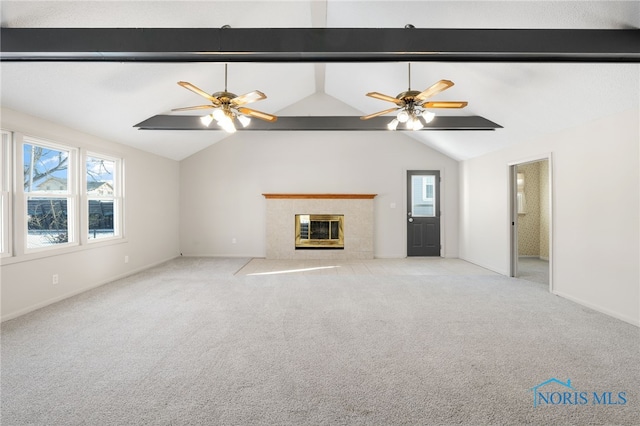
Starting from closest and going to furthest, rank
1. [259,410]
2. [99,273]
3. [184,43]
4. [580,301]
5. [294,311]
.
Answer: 1. [259,410]
2. [184,43]
3. [294,311]
4. [580,301]
5. [99,273]

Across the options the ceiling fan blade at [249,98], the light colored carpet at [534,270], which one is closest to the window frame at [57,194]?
the ceiling fan blade at [249,98]

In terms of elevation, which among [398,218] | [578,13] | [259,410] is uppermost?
[578,13]

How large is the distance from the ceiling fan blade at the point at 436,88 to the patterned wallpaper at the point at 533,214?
200 inches

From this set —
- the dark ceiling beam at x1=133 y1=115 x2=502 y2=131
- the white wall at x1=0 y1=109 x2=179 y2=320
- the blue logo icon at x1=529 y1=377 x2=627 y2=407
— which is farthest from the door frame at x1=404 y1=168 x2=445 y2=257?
the white wall at x1=0 y1=109 x2=179 y2=320

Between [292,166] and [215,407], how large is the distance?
5.93 m

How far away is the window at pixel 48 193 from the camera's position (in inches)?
147

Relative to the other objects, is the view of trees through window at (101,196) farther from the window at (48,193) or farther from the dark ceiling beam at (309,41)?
the dark ceiling beam at (309,41)

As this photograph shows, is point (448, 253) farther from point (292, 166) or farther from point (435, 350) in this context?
point (435, 350)

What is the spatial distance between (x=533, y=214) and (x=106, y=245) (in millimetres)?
8768

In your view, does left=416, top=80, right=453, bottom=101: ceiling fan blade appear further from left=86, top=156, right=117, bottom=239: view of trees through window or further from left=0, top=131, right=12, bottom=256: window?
left=86, top=156, right=117, bottom=239: view of trees through window

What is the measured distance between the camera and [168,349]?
2.58 m

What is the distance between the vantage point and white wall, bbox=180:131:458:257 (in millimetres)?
7250

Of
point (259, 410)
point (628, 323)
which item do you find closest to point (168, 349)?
point (259, 410)

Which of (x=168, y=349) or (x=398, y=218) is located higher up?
(x=398, y=218)
